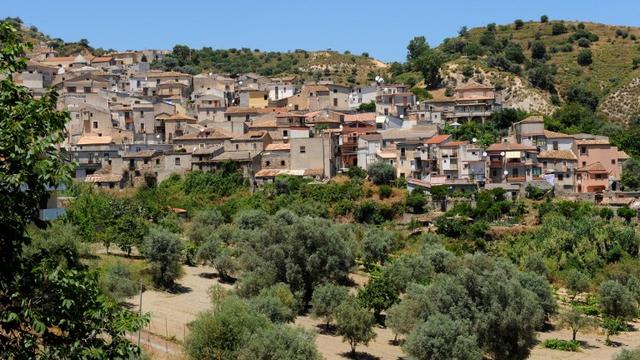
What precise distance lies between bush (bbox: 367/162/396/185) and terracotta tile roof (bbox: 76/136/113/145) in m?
22.0

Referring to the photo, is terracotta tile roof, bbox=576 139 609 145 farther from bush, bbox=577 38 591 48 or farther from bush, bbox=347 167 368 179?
bush, bbox=577 38 591 48

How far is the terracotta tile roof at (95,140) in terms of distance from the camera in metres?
65.9

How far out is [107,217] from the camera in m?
50.8

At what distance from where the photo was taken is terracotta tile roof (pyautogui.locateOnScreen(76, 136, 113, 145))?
216 feet

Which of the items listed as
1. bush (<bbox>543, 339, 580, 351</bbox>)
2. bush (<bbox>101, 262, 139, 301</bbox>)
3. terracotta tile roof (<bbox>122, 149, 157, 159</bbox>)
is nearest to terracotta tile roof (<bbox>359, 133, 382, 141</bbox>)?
terracotta tile roof (<bbox>122, 149, 157, 159</bbox>)

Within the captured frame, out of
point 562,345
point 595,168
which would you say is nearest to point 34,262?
point 562,345

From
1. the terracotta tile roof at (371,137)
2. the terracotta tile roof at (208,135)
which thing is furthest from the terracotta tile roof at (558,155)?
the terracotta tile roof at (208,135)

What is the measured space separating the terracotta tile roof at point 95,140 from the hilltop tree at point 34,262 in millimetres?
58454

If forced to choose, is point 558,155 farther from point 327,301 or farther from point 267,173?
point 327,301

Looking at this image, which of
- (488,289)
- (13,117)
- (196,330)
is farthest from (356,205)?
(13,117)

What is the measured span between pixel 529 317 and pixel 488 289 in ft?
5.83

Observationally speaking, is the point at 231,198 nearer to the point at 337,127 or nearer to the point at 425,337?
the point at 337,127

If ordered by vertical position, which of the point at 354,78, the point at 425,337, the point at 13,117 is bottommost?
the point at 425,337

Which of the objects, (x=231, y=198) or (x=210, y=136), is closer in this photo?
(x=231, y=198)
